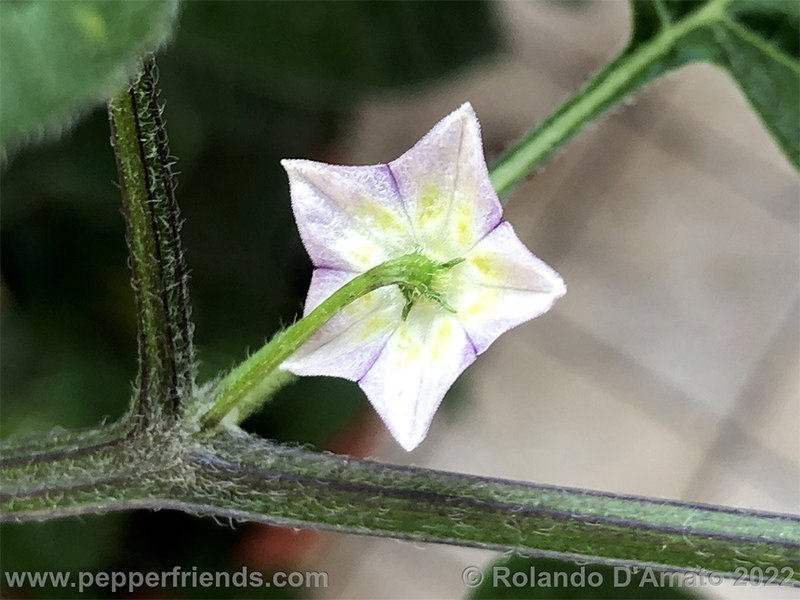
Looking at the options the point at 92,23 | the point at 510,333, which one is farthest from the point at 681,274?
the point at 92,23

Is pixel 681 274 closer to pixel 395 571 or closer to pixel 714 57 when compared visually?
pixel 395 571

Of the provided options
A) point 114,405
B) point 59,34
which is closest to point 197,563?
point 114,405

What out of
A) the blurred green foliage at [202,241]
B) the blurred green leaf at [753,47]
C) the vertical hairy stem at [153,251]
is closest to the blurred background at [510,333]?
the blurred green foliage at [202,241]

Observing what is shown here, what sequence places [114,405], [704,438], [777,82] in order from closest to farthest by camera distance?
[777,82] < [114,405] < [704,438]

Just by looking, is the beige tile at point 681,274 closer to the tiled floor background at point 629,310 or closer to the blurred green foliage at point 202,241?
the tiled floor background at point 629,310

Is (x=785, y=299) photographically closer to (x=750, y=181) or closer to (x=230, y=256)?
(x=750, y=181)

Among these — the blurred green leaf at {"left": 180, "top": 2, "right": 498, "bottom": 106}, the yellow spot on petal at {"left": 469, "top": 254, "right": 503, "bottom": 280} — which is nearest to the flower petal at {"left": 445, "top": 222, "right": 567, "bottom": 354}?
the yellow spot on petal at {"left": 469, "top": 254, "right": 503, "bottom": 280}
